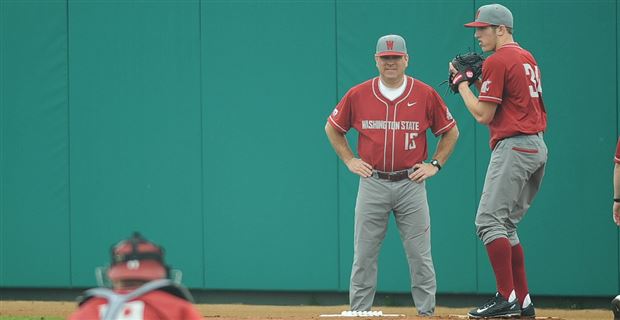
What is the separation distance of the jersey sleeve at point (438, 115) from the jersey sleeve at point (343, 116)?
0.59 metres

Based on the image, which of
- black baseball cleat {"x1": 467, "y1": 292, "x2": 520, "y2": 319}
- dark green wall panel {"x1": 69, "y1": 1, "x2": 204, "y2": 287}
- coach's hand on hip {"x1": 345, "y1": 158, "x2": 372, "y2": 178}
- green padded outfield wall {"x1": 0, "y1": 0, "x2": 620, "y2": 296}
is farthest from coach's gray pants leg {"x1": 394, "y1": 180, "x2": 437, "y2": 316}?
dark green wall panel {"x1": 69, "y1": 1, "x2": 204, "y2": 287}

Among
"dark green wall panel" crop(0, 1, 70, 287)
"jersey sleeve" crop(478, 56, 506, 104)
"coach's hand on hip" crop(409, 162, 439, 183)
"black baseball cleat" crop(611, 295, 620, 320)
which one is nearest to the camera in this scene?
"black baseball cleat" crop(611, 295, 620, 320)

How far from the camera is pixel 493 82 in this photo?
725 centimetres

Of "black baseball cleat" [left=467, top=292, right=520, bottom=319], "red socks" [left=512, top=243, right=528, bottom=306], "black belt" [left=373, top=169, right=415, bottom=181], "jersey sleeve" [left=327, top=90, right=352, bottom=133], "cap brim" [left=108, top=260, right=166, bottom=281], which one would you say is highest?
"jersey sleeve" [left=327, top=90, right=352, bottom=133]

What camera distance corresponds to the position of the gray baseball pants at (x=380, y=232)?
8.15 meters

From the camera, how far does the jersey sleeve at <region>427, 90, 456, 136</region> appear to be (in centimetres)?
827

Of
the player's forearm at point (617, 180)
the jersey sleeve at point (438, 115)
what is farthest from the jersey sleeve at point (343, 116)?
the player's forearm at point (617, 180)

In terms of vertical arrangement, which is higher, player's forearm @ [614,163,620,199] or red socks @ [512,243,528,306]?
player's forearm @ [614,163,620,199]

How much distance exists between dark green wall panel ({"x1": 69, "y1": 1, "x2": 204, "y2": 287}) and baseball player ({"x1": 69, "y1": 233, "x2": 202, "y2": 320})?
7.11 m

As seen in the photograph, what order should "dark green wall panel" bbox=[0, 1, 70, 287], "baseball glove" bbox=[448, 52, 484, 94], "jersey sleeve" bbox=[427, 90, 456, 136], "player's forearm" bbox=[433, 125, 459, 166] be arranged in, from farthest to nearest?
"dark green wall panel" bbox=[0, 1, 70, 287]
"player's forearm" bbox=[433, 125, 459, 166]
"jersey sleeve" bbox=[427, 90, 456, 136]
"baseball glove" bbox=[448, 52, 484, 94]

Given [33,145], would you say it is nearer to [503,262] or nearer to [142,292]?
[503,262]

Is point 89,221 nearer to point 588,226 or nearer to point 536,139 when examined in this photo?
point 588,226

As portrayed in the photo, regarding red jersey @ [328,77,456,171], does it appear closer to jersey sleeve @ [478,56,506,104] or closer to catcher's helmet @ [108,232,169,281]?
jersey sleeve @ [478,56,506,104]

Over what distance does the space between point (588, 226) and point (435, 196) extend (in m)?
1.48
